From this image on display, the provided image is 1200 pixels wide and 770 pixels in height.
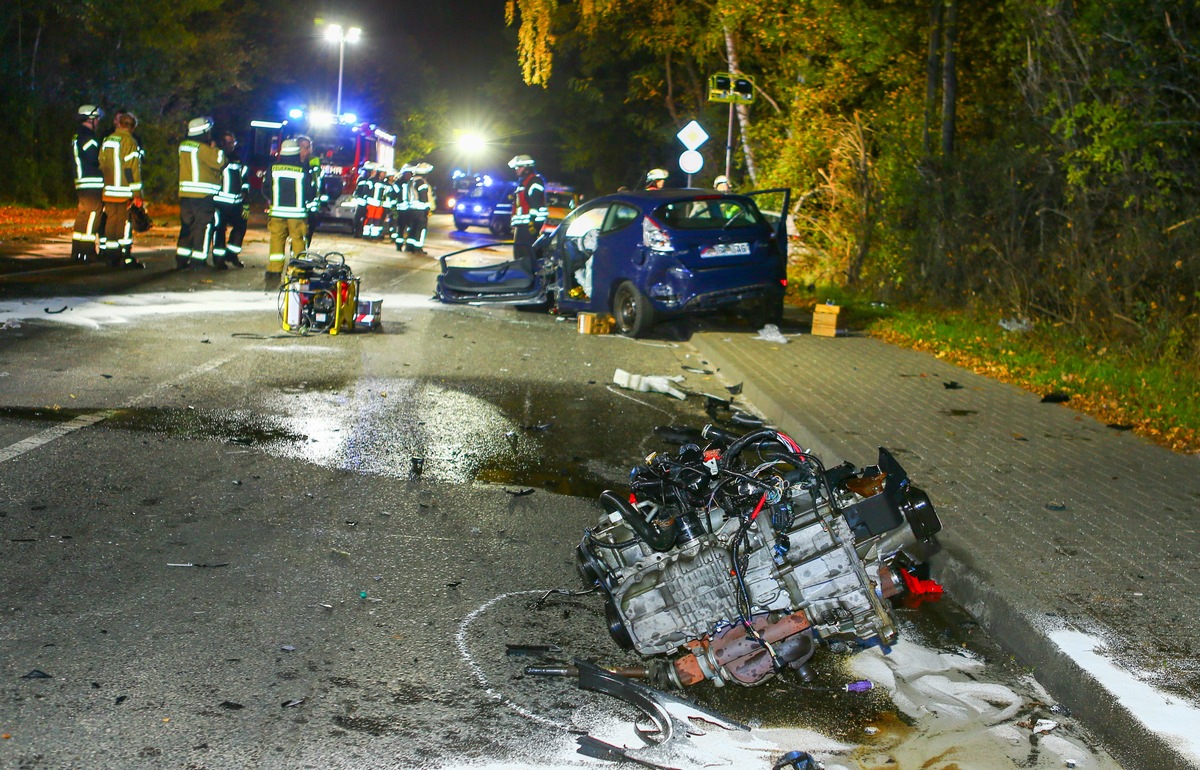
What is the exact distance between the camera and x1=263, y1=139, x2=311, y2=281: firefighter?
640 inches

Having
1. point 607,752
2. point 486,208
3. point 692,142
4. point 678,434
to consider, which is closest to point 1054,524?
point 678,434

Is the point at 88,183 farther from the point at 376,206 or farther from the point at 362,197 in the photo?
the point at 362,197

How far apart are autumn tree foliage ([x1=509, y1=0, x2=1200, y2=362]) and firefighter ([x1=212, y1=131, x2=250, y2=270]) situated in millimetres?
6852

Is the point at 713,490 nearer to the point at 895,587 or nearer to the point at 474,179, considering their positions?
the point at 895,587

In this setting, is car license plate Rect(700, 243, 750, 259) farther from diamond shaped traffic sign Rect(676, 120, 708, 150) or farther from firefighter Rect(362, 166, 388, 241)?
firefighter Rect(362, 166, 388, 241)

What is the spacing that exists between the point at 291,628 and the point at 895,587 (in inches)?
92.6

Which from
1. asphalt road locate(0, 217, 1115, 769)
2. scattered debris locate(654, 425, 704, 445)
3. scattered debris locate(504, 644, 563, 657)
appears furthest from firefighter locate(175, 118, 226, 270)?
scattered debris locate(504, 644, 563, 657)

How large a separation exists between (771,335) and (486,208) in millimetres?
22049

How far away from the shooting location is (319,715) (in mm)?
3938

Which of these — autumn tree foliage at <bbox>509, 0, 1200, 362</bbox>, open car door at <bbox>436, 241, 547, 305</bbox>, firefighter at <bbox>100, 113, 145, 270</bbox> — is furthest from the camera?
firefighter at <bbox>100, 113, 145, 270</bbox>

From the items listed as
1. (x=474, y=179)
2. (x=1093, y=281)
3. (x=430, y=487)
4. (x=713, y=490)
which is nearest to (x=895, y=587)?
(x=713, y=490)

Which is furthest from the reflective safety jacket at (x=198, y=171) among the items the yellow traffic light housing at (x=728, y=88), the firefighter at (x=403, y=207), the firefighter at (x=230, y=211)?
the yellow traffic light housing at (x=728, y=88)

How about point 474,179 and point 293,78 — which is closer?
point 474,179

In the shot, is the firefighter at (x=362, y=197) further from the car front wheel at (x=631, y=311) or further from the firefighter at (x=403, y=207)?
the car front wheel at (x=631, y=311)
